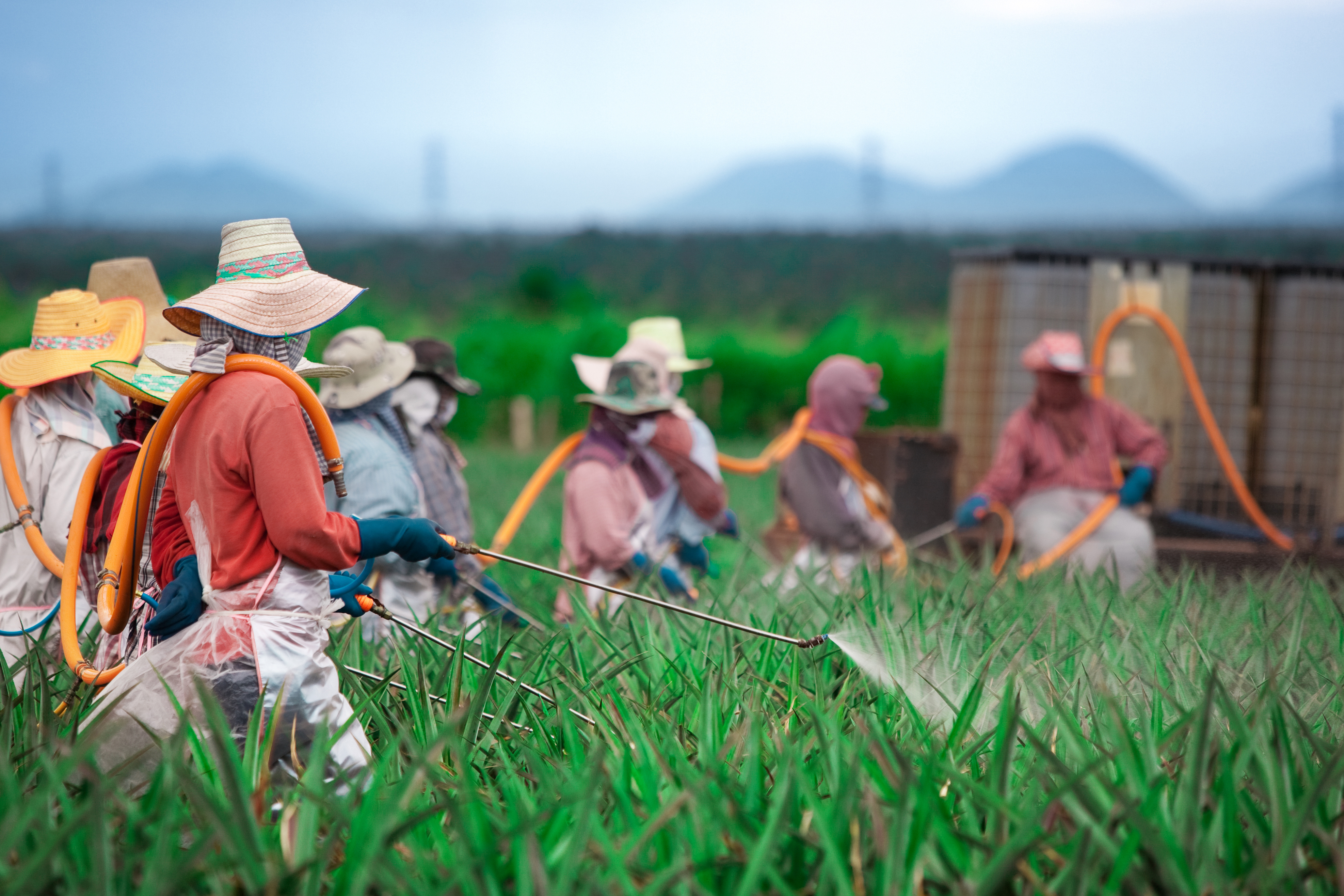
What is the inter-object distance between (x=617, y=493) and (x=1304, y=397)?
524 centimetres

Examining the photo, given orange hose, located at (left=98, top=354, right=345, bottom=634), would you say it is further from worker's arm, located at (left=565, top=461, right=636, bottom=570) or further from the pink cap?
the pink cap

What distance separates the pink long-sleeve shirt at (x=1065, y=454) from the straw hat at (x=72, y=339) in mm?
4253

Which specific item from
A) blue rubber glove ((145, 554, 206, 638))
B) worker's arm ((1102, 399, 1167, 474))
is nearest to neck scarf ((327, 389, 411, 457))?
blue rubber glove ((145, 554, 206, 638))

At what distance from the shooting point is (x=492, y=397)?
2447 cm

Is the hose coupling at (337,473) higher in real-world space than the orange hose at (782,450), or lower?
higher

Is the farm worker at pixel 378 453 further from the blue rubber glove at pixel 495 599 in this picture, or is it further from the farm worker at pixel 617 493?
the farm worker at pixel 617 493

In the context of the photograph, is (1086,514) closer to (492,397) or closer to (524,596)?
(524,596)

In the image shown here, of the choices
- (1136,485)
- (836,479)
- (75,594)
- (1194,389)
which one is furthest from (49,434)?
(1194,389)

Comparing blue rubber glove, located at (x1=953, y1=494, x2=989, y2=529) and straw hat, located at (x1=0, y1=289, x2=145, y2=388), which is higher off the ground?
straw hat, located at (x1=0, y1=289, x2=145, y2=388)

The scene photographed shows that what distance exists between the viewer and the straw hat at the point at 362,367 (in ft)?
13.9

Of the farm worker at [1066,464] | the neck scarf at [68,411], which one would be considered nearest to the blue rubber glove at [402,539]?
the neck scarf at [68,411]

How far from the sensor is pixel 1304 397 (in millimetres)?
7578

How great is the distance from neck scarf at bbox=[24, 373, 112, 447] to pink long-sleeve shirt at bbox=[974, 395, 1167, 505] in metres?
4.31

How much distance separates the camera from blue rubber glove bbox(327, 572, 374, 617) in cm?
264
